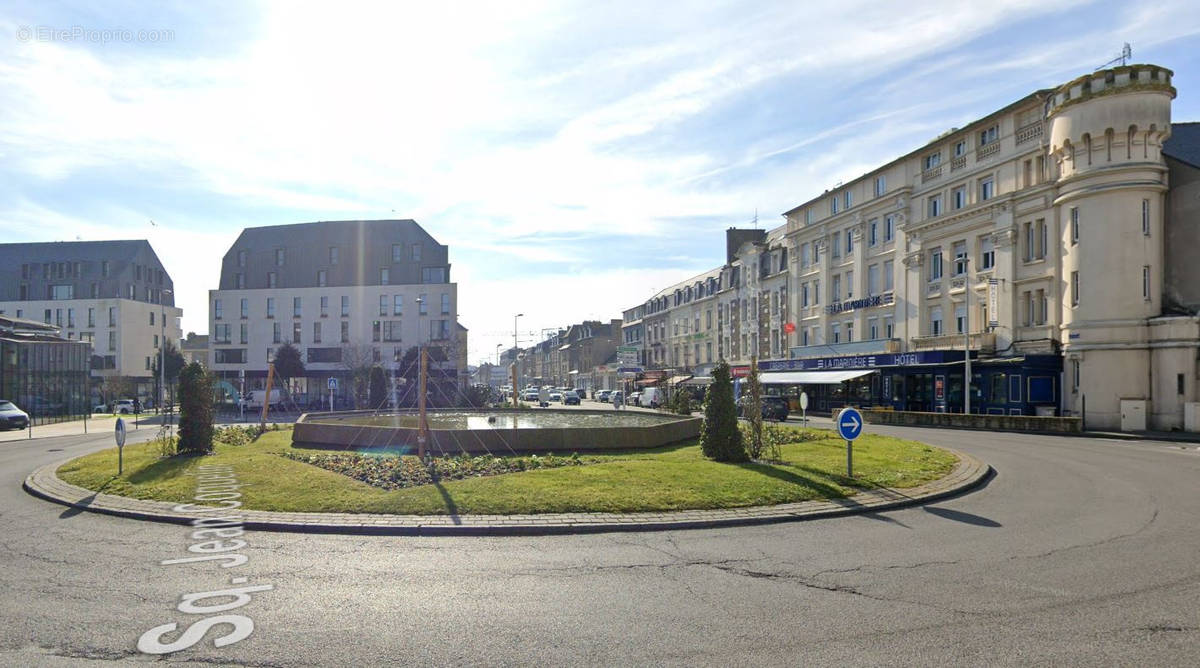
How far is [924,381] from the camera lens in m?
44.9

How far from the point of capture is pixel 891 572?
8.20 metres

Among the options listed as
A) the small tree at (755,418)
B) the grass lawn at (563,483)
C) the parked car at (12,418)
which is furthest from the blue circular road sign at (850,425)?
the parked car at (12,418)

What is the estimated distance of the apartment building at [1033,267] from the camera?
32906 millimetres

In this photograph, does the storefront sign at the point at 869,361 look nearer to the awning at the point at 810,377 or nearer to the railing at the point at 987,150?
the awning at the point at 810,377

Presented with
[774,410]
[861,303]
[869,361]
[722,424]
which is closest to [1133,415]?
[774,410]

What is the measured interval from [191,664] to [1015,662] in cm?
655

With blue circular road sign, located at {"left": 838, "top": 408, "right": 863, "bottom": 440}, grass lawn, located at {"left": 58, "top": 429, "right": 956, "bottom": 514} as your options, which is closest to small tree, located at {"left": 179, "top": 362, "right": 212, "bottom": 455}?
grass lawn, located at {"left": 58, "top": 429, "right": 956, "bottom": 514}

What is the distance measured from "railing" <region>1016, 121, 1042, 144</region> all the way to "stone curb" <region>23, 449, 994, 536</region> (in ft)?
106

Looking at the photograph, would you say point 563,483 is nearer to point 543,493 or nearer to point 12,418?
point 543,493

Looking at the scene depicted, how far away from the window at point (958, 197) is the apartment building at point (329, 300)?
163 feet

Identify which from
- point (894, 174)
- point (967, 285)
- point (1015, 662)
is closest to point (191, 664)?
point (1015, 662)

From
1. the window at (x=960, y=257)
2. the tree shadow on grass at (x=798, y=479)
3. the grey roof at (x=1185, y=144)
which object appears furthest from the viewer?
the window at (x=960, y=257)

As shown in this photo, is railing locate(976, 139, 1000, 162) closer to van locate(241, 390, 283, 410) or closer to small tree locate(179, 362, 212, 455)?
small tree locate(179, 362, 212, 455)

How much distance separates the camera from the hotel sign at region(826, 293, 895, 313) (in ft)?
161
